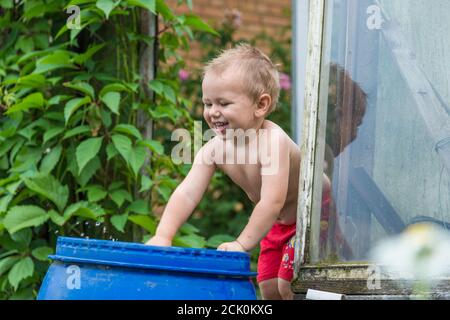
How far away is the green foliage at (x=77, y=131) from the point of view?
305 centimetres

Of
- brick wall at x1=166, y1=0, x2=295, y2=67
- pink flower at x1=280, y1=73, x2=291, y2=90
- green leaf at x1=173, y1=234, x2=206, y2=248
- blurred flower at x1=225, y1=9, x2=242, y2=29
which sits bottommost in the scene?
green leaf at x1=173, y1=234, x2=206, y2=248

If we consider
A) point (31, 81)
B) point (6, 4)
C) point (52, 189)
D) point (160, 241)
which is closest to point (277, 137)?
point (160, 241)

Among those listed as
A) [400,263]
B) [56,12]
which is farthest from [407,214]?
[56,12]

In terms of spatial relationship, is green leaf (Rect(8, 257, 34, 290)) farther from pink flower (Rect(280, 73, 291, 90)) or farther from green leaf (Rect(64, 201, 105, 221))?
pink flower (Rect(280, 73, 291, 90))

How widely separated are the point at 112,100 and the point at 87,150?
203 millimetres

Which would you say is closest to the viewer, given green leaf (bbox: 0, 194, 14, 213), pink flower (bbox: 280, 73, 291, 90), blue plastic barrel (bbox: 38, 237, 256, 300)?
blue plastic barrel (bbox: 38, 237, 256, 300)

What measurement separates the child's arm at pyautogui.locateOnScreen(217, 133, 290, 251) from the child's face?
0.17m

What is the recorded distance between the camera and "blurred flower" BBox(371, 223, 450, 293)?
1.75 meters

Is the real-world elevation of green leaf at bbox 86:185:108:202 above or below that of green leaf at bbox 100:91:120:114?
below

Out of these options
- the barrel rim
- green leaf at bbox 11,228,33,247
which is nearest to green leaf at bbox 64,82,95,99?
green leaf at bbox 11,228,33,247

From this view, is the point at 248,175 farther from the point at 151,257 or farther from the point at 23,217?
the point at 23,217

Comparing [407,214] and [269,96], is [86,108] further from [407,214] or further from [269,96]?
[407,214]

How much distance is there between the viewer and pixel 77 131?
10.1 feet

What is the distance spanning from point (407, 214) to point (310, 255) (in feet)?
0.92
